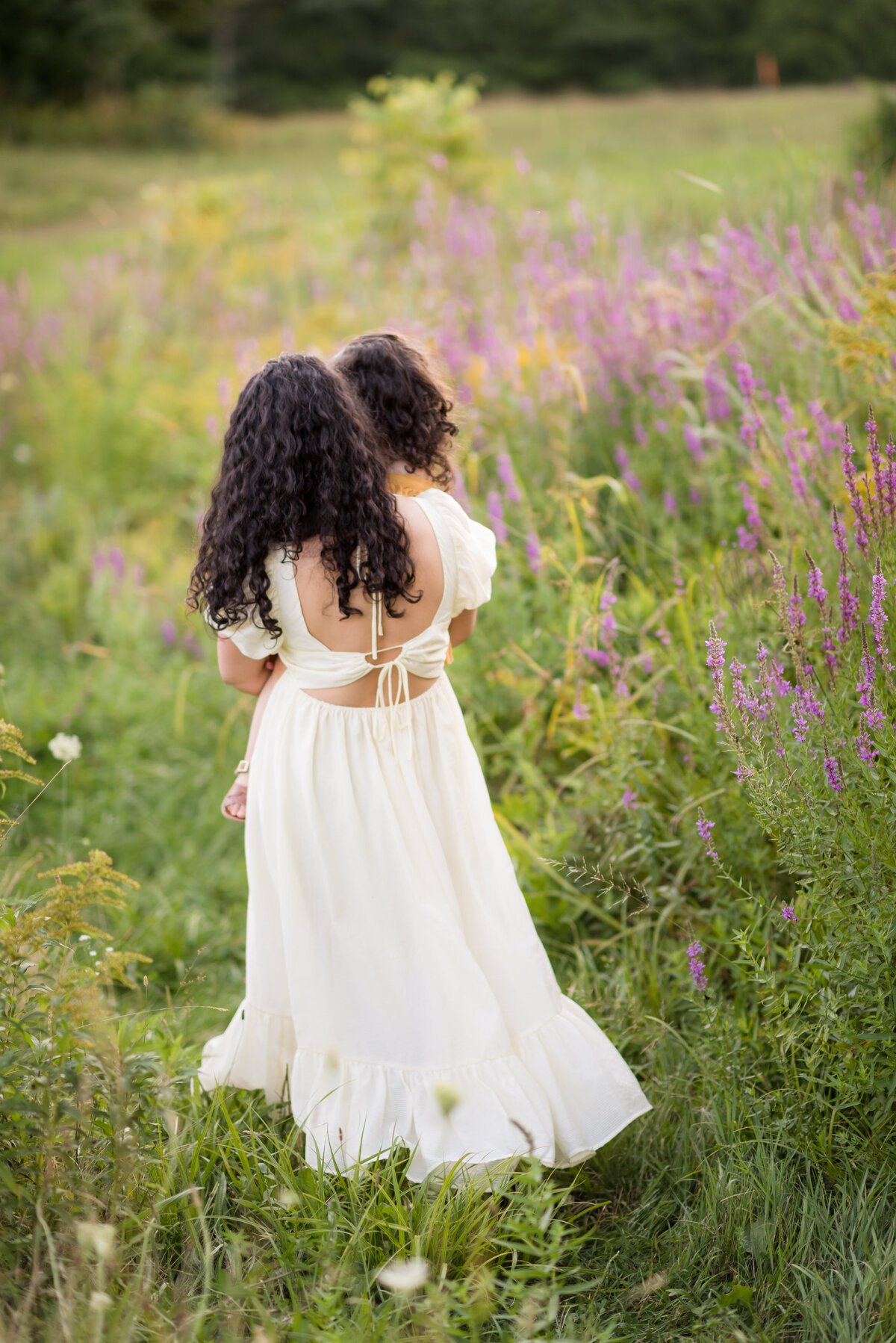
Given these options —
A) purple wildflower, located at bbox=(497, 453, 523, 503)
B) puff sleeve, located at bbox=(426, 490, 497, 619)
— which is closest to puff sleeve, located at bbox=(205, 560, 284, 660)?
puff sleeve, located at bbox=(426, 490, 497, 619)

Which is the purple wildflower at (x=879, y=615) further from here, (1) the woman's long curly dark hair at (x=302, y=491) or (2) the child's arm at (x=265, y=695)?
(2) the child's arm at (x=265, y=695)

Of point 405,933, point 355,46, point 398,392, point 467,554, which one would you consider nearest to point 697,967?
point 405,933

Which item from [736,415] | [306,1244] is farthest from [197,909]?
[736,415]

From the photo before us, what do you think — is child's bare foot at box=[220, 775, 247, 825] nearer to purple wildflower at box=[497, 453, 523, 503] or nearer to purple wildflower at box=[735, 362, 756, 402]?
purple wildflower at box=[497, 453, 523, 503]

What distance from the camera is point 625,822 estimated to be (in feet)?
9.00

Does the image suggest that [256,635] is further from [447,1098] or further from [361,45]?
[361,45]

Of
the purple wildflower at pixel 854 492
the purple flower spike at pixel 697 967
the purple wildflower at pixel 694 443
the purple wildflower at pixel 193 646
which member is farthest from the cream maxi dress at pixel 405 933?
the purple wildflower at pixel 193 646

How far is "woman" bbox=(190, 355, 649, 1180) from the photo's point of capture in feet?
6.38

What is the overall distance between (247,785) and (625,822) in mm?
1054

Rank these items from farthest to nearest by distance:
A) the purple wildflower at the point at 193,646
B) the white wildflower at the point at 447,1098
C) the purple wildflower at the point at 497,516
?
1. the purple wildflower at the point at 193,646
2. the purple wildflower at the point at 497,516
3. the white wildflower at the point at 447,1098

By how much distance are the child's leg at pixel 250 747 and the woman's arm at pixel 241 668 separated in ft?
0.06

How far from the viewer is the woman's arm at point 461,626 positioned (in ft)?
7.66

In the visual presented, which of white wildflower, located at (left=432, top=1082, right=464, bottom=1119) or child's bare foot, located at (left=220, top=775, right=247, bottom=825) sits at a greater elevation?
white wildflower, located at (left=432, top=1082, right=464, bottom=1119)

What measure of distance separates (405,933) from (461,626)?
2.34 feet
